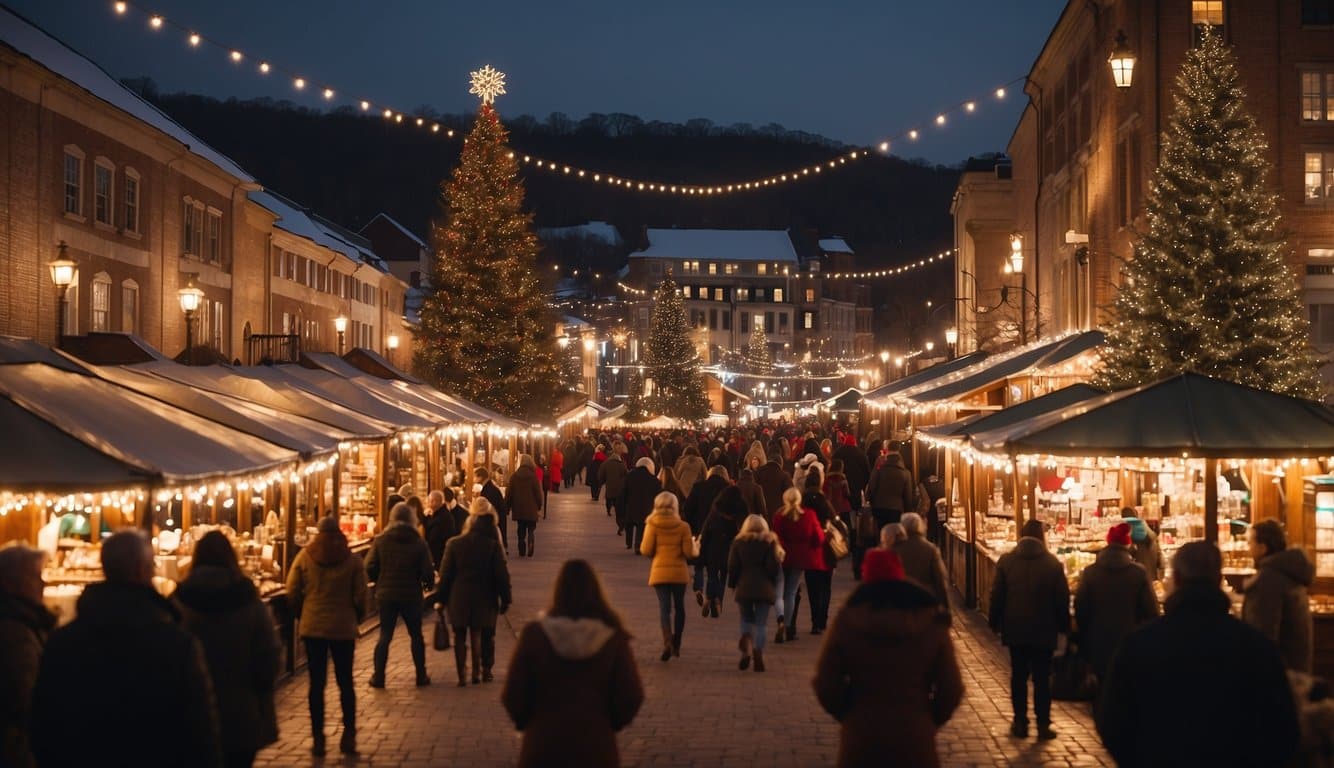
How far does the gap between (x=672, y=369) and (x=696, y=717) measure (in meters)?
70.0

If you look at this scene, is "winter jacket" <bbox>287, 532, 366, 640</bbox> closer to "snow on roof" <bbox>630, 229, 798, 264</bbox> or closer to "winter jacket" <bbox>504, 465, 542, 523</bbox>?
"winter jacket" <bbox>504, 465, 542, 523</bbox>

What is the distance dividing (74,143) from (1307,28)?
24.1 metres

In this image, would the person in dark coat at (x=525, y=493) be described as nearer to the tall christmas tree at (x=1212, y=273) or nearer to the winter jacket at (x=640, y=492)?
the winter jacket at (x=640, y=492)

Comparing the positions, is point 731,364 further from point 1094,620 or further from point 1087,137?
point 1094,620

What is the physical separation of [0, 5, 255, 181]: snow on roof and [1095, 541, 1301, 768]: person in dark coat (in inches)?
906

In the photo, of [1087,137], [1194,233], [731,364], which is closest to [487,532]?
[1194,233]

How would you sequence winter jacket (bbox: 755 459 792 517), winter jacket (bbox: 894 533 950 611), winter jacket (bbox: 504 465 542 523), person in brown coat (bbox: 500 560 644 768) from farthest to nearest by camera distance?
winter jacket (bbox: 504 465 542 523)
winter jacket (bbox: 755 459 792 517)
winter jacket (bbox: 894 533 950 611)
person in brown coat (bbox: 500 560 644 768)

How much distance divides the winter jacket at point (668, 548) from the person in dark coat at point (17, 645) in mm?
7516

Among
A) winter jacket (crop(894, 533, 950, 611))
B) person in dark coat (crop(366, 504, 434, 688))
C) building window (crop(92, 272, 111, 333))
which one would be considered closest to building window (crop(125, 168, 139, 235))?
building window (crop(92, 272, 111, 333))

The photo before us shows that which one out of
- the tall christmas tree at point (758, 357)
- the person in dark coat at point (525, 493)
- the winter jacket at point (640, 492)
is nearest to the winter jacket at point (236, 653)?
the person in dark coat at point (525, 493)

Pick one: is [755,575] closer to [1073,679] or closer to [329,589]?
[1073,679]

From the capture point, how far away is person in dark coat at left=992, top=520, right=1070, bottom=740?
10.9 metres

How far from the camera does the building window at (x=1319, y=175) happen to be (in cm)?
2975

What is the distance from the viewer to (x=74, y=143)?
94.0 ft
